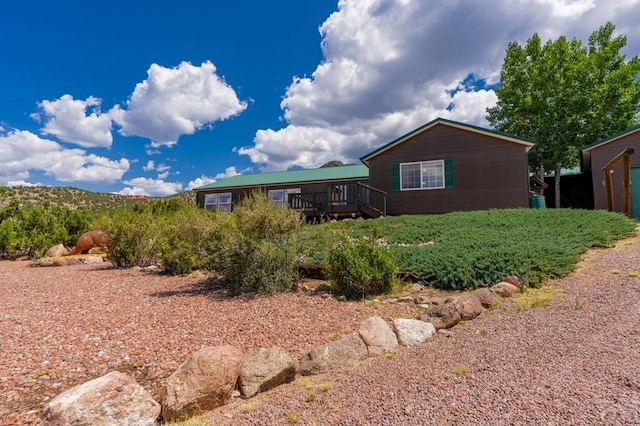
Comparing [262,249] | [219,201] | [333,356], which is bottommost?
[333,356]

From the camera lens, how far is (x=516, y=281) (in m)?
5.36

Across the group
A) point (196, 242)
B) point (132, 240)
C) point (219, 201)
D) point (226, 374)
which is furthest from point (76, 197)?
point (226, 374)

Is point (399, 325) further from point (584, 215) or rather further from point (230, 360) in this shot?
point (584, 215)

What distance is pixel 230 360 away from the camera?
120 inches

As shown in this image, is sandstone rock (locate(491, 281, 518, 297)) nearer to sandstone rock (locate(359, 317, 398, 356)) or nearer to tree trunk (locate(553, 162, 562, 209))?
sandstone rock (locate(359, 317, 398, 356))

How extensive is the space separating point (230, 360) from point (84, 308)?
379cm

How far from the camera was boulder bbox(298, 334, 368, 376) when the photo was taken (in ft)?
10.9

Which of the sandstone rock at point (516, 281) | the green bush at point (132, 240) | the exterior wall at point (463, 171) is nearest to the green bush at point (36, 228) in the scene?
the green bush at point (132, 240)

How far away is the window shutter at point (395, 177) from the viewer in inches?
616

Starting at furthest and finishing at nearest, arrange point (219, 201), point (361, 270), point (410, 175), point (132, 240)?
point (219, 201) < point (410, 175) < point (132, 240) < point (361, 270)

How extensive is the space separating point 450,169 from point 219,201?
14.8 metres

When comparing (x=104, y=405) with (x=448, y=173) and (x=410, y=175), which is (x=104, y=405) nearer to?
(x=448, y=173)

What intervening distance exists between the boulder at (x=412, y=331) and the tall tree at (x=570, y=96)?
19.9m

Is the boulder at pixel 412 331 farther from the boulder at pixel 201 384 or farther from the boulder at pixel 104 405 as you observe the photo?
the boulder at pixel 104 405
